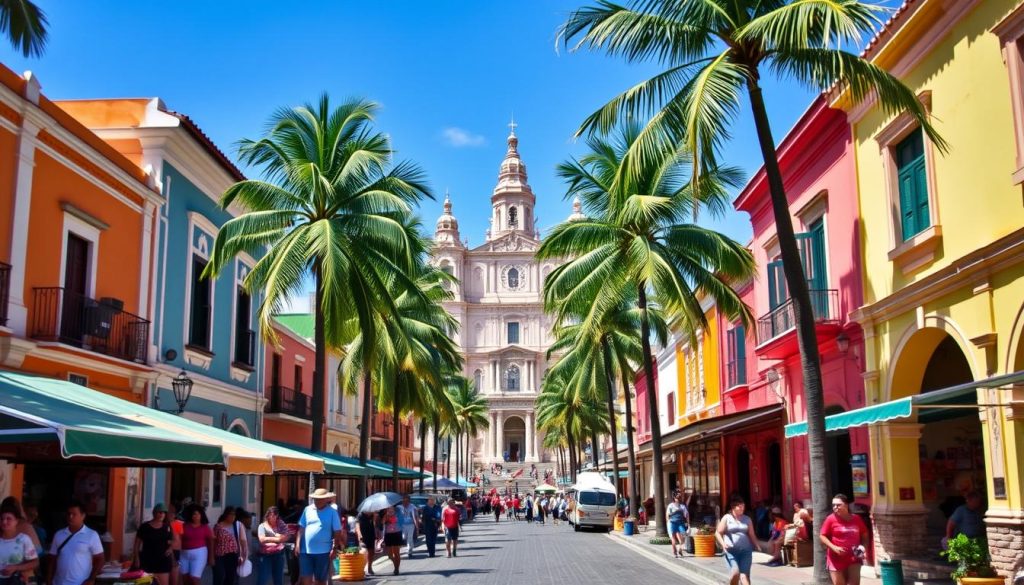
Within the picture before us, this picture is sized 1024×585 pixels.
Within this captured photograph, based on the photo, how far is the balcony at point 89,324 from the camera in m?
16.4

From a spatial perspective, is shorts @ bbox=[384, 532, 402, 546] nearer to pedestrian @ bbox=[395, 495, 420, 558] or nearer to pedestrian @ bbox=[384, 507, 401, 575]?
pedestrian @ bbox=[384, 507, 401, 575]

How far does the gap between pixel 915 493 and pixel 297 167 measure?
43.9ft

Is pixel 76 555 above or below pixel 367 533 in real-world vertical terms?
above

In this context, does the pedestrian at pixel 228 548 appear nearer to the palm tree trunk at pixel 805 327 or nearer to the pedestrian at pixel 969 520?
the palm tree trunk at pixel 805 327

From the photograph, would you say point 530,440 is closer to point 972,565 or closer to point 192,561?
point 192,561

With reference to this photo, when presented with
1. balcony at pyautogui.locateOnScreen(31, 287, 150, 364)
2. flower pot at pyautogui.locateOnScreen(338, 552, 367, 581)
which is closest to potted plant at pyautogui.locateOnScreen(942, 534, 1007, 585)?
flower pot at pyautogui.locateOnScreen(338, 552, 367, 581)

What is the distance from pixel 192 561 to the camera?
13.2 meters

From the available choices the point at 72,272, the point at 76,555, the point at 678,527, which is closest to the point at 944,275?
the point at 678,527

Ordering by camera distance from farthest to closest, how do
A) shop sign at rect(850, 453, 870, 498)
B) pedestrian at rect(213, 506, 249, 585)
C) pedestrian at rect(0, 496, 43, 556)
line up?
shop sign at rect(850, 453, 870, 498)
pedestrian at rect(213, 506, 249, 585)
pedestrian at rect(0, 496, 43, 556)

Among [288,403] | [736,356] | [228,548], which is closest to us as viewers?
[228,548]

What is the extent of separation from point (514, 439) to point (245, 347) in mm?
81309

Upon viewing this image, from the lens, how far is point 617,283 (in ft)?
81.7

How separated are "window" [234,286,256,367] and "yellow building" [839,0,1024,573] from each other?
16.1 meters

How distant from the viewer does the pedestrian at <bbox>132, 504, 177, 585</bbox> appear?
12.1 meters
